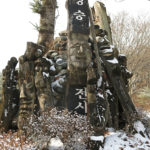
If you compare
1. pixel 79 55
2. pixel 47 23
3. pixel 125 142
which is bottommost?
pixel 125 142

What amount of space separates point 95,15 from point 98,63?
12.8 ft

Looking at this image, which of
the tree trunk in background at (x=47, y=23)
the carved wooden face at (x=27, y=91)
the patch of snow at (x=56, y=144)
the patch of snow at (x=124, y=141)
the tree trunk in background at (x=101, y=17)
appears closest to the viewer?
the patch of snow at (x=56, y=144)

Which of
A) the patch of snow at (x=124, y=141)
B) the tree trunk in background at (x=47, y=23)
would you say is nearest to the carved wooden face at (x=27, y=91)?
the patch of snow at (x=124, y=141)

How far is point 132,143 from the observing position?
20.1ft

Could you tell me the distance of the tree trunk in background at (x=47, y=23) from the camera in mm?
9962

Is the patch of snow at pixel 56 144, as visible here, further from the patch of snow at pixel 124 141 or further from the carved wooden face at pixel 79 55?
the carved wooden face at pixel 79 55

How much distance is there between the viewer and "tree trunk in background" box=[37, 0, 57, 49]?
9962 millimetres

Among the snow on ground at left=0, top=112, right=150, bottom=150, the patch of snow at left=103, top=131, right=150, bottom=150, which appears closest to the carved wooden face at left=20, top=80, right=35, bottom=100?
the snow on ground at left=0, top=112, right=150, bottom=150

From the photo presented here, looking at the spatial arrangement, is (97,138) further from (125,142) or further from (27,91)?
(27,91)

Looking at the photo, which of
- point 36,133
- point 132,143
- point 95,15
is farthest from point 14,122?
point 95,15

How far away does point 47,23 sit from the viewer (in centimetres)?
1013

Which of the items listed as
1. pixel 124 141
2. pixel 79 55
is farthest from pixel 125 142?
pixel 79 55

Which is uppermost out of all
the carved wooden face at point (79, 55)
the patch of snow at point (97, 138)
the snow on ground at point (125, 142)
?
the carved wooden face at point (79, 55)

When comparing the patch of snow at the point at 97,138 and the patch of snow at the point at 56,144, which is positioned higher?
the patch of snow at the point at 97,138
